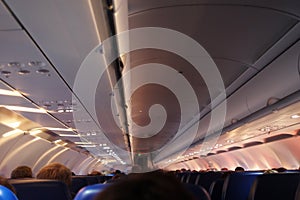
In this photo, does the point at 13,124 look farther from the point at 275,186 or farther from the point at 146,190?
the point at 146,190

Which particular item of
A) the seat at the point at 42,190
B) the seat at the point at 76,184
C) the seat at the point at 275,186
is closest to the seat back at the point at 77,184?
the seat at the point at 76,184

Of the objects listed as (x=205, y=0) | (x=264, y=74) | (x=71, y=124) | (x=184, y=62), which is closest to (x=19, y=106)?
(x=71, y=124)

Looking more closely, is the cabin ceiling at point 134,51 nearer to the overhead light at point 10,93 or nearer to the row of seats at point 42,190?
the overhead light at point 10,93

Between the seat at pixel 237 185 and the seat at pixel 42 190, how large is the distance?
2754mm

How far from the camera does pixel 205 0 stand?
4.39 meters

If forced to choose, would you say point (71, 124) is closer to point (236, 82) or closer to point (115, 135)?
point (115, 135)

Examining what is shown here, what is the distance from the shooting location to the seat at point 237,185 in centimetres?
573

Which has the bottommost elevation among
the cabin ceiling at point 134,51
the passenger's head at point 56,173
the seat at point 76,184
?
the seat at point 76,184

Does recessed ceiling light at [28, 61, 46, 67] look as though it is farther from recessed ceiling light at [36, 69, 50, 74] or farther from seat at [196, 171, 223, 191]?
seat at [196, 171, 223, 191]

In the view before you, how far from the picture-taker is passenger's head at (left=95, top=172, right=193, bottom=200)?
87 cm

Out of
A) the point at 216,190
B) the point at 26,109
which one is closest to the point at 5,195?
the point at 216,190

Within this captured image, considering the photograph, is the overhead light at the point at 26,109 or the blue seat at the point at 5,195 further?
the overhead light at the point at 26,109

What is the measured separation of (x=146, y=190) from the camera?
34.9 inches

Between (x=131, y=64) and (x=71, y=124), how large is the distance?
6699mm
